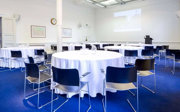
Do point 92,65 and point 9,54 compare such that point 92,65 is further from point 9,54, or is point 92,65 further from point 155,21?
point 155,21

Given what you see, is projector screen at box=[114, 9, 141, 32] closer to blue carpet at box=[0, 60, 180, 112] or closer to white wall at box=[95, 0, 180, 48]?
white wall at box=[95, 0, 180, 48]

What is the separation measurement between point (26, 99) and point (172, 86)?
11.1 feet

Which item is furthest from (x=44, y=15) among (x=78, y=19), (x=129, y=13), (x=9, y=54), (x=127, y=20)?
(x=129, y=13)

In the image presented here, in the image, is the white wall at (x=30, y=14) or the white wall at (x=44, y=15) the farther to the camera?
the white wall at (x=44, y=15)

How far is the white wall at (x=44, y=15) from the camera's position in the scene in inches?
264

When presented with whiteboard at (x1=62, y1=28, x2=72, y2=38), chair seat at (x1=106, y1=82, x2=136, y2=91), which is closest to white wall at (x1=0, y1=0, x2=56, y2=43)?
whiteboard at (x1=62, y1=28, x2=72, y2=38)

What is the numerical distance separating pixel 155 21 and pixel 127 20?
1.91 meters

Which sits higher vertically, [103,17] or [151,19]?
[103,17]

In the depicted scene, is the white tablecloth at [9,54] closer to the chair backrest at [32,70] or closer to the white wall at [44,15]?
the white wall at [44,15]

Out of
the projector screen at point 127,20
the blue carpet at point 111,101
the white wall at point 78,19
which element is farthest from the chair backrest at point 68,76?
the projector screen at point 127,20

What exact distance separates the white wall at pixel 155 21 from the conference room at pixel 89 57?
2.0 inches

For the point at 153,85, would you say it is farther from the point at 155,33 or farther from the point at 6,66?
the point at 155,33

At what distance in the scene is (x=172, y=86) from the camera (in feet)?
10.5

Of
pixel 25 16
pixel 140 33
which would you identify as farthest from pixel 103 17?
pixel 25 16
